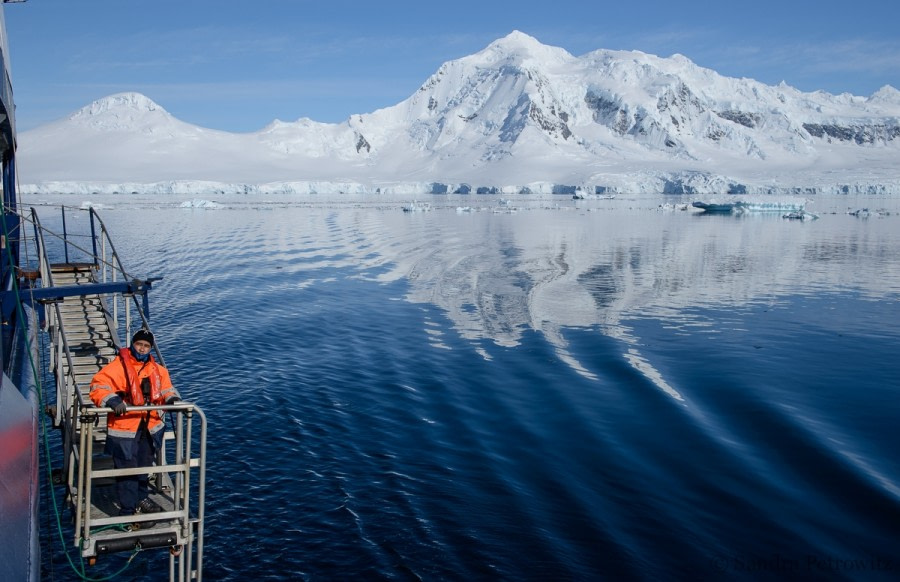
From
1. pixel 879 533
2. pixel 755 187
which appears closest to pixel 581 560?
pixel 879 533

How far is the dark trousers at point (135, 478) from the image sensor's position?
7.84 meters

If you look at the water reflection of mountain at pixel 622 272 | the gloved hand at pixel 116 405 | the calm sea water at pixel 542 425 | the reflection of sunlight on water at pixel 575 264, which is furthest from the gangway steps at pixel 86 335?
the water reflection of mountain at pixel 622 272

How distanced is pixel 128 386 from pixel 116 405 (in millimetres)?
509

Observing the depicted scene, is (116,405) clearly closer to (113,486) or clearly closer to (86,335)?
(113,486)

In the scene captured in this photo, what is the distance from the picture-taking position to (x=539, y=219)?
2995 inches

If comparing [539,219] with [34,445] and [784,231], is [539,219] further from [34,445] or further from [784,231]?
[34,445]

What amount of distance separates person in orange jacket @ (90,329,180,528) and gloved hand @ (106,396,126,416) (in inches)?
9.6

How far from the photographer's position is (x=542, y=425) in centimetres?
1346

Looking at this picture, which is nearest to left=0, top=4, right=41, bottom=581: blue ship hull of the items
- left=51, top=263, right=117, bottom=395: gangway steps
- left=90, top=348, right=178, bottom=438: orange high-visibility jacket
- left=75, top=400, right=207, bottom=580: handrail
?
left=75, top=400, right=207, bottom=580: handrail

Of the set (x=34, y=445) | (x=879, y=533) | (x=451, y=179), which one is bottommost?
(x=879, y=533)

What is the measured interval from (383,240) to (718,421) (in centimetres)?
4003

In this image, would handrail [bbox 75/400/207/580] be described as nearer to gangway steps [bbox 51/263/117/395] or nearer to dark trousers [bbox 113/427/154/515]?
dark trousers [bbox 113/427/154/515]

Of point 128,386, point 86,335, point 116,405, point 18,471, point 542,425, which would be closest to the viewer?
point 116,405

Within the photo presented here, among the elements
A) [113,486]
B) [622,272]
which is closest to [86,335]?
[113,486]
